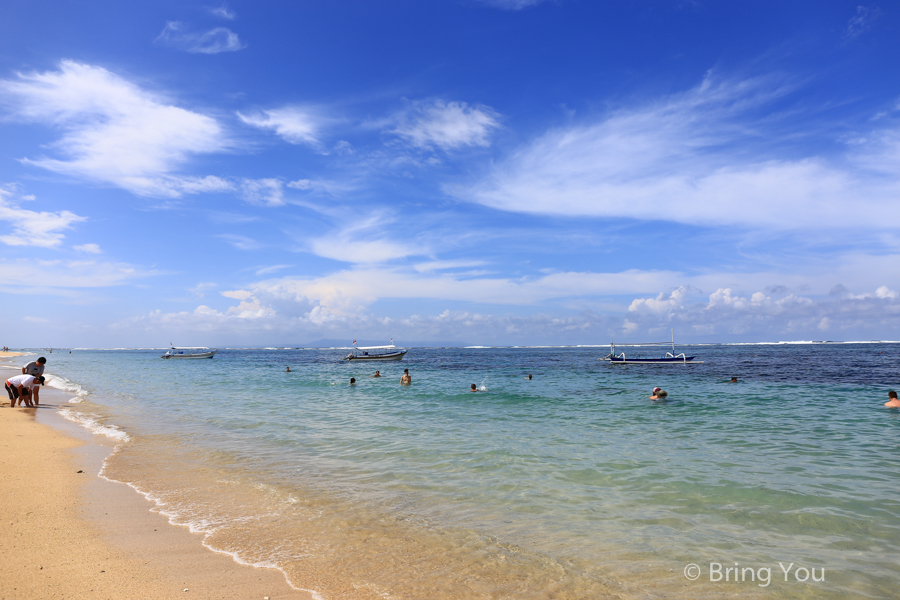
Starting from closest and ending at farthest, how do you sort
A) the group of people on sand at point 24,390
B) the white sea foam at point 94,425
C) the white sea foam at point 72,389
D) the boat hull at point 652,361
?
the white sea foam at point 94,425 → the group of people on sand at point 24,390 → the white sea foam at point 72,389 → the boat hull at point 652,361

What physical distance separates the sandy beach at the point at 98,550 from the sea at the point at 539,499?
39 centimetres

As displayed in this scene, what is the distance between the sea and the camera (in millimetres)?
5711

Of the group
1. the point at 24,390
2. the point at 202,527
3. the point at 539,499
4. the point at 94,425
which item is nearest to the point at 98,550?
the point at 202,527

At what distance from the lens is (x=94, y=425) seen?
16719mm

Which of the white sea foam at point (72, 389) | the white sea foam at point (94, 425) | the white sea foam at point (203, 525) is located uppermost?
the white sea foam at point (203, 525)

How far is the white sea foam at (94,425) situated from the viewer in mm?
14679

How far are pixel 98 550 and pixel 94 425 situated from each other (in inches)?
551

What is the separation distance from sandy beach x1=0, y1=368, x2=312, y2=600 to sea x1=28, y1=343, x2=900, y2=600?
0.39m

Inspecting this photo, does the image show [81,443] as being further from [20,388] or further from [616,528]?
[616,528]

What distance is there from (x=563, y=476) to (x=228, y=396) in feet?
76.9

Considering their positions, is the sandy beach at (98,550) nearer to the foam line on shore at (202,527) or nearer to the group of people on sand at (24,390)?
the foam line on shore at (202,527)

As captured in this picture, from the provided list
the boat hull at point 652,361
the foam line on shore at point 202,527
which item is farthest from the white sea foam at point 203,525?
the boat hull at point 652,361

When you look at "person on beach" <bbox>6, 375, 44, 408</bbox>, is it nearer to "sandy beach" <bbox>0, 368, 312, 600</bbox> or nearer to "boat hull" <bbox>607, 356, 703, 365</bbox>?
"sandy beach" <bbox>0, 368, 312, 600</bbox>

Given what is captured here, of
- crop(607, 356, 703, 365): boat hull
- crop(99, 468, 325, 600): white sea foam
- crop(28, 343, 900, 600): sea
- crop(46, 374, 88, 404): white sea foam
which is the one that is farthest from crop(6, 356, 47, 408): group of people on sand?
crop(607, 356, 703, 365): boat hull
